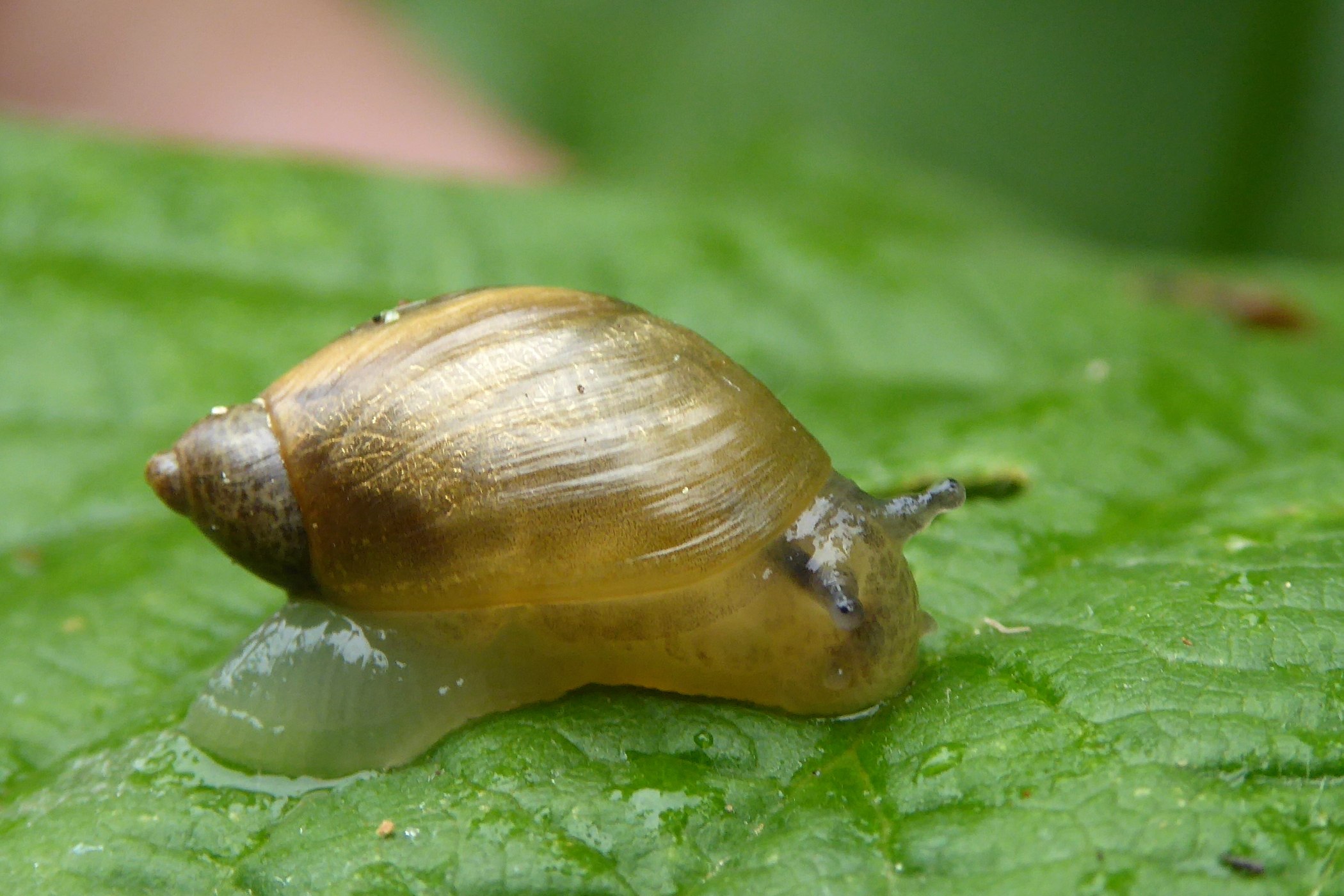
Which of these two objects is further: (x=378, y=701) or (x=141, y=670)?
(x=141, y=670)

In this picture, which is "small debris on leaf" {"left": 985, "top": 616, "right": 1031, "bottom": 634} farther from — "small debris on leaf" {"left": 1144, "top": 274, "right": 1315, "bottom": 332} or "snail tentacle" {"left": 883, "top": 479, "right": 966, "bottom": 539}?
"small debris on leaf" {"left": 1144, "top": 274, "right": 1315, "bottom": 332}

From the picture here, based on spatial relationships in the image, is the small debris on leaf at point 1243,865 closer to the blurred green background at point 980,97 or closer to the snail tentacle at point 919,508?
the snail tentacle at point 919,508

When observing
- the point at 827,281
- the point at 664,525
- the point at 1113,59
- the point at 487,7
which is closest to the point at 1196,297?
the point at 827,281

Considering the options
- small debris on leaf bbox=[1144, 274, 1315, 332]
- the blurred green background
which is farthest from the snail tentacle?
the blurred green background

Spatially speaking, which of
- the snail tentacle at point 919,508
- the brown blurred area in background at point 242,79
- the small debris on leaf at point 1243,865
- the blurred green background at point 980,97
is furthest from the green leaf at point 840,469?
the brown blurred area in background at point 242,79

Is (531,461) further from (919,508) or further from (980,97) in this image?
(980,97)

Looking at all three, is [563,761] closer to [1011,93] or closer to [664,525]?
[664,525]

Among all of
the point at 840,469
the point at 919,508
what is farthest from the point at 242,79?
the point at 919,508
